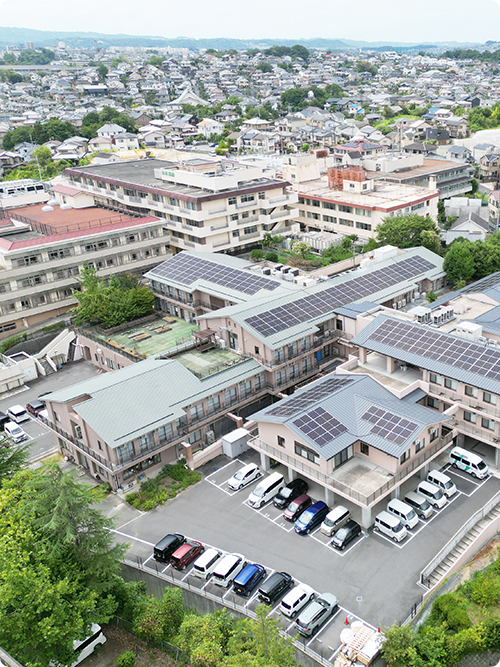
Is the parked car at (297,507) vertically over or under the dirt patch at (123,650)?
over

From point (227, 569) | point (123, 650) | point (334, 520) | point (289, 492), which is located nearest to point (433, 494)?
point (334, 520)

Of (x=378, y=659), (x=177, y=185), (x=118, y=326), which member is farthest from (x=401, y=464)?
(x=177, y=185)

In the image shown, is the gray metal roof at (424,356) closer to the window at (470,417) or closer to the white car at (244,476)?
the window at (470,417)

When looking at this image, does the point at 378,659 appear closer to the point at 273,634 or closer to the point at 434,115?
the point at 273,634

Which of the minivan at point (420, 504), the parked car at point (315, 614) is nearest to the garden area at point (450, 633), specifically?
the parked car at point (315, 614)

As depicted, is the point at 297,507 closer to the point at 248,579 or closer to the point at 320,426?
the point at 320,426

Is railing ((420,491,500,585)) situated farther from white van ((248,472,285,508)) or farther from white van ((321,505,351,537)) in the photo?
white van ((248,472,285,508))
